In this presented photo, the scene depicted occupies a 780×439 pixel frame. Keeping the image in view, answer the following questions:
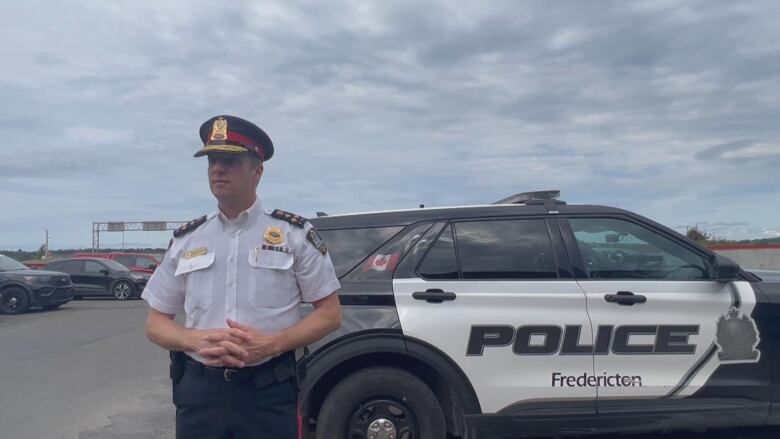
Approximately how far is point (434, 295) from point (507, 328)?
0.51 m

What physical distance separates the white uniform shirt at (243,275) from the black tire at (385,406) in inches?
79.3

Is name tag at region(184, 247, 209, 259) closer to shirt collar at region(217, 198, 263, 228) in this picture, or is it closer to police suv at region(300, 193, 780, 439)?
shirt collar at region(217, 198, 263, 228)

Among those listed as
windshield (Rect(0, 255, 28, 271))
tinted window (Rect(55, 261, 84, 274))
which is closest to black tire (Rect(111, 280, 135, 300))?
tinted window (Rect(55, 261, 84, 274))

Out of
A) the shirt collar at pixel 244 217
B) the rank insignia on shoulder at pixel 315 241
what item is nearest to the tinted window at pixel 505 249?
the rank insignia on shoulder at pixel 315 241

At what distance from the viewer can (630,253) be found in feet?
17.3

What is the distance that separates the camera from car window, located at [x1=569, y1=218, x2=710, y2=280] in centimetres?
514

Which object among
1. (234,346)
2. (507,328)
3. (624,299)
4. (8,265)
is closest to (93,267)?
(8,265)

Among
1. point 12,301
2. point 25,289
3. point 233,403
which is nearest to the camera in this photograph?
point 233,403

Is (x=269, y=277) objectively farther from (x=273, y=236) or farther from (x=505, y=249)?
(x=505, y=249)

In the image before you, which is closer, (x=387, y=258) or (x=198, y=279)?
(x=198, y=279)

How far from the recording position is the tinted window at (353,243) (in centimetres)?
513

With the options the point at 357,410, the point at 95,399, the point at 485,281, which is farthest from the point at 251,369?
the point at 95,399

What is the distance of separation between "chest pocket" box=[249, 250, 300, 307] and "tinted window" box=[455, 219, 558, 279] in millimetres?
2366

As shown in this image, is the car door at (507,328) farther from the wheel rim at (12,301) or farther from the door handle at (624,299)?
the wheel rim at (12,301)
